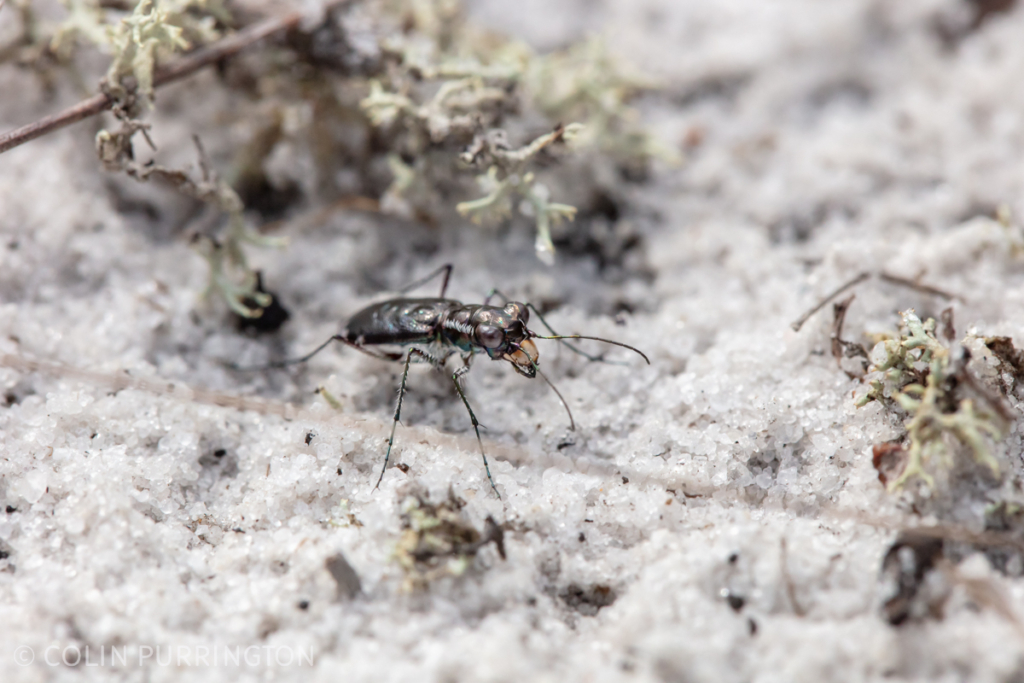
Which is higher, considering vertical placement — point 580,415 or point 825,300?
point 825,300

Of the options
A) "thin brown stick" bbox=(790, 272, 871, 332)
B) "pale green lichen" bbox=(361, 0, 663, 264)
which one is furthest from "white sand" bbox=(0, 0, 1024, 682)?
"pale green lichen" bbox=(361, 0, 663, 264)

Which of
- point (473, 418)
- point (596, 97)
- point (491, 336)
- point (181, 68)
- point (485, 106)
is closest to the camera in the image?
point (473, 418)

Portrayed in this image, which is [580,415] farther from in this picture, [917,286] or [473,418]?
[917,286]

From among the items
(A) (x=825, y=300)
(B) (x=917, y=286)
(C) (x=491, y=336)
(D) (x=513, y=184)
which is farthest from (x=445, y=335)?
(B) (x=917, y=286)

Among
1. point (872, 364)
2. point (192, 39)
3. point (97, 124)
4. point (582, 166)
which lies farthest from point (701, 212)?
point (97, 124)

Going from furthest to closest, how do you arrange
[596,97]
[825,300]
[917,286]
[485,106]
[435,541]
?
[596,97]
[485,106]
[917,286]
[825,300]
[435,541]

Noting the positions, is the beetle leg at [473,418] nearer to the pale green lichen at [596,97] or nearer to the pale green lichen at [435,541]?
the pale green lichen at [435,541]

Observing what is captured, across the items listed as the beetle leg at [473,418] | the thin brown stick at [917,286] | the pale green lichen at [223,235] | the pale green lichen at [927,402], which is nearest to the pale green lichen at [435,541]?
the beetle leg at [473,418]
